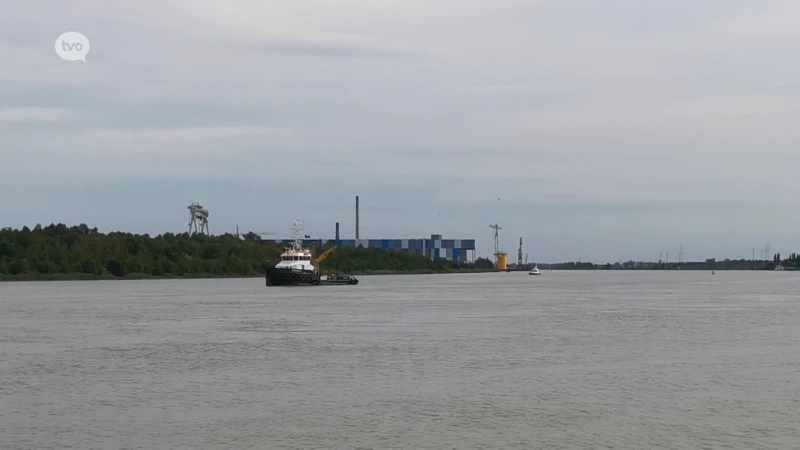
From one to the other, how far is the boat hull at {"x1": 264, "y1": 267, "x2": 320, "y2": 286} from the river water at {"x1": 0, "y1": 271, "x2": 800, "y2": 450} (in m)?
49.1

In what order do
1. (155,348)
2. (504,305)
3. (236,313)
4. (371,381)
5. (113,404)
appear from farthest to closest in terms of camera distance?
(504,305) < (236,313) < (155,348) < (371,381) < (113,404)

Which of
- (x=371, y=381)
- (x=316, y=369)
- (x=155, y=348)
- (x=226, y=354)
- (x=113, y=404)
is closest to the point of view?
(x=113, y=404)

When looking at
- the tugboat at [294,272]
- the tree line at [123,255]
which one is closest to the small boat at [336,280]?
the tugboat at [294,272]

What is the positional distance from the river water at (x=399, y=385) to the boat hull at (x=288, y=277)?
4910 centimetres

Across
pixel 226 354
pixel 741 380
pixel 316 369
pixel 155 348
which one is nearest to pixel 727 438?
pixel 741 380

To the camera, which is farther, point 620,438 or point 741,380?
point 741,380

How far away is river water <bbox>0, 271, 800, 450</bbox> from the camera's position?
1850 cm

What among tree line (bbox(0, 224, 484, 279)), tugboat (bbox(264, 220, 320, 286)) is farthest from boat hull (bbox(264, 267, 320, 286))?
tree line (bbox(0, 224, 484, 279))

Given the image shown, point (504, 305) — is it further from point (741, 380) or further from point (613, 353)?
point (741, 380)

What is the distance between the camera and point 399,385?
2464 centimetres

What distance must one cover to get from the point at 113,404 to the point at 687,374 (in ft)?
49.0

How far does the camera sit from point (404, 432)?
18828mm

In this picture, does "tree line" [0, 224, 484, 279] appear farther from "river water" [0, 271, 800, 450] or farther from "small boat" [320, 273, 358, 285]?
"river water" [0, 271, 800, 450]

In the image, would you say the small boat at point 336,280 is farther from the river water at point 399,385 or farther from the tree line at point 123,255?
the river water at point 399,385
